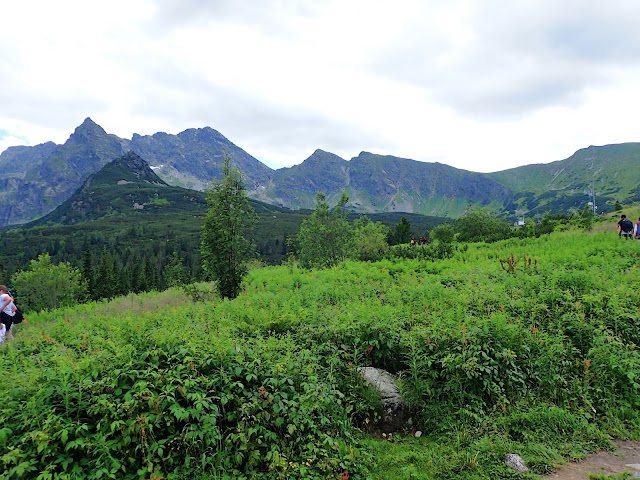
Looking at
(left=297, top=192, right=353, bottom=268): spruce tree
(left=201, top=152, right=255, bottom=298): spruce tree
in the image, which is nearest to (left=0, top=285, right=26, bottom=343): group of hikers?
(left=201, top=152, right=255, bottom=298): spruce tree

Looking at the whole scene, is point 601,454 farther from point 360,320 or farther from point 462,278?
point 462,278

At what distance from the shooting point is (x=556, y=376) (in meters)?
6.09

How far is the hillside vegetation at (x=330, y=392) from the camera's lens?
4.35 m

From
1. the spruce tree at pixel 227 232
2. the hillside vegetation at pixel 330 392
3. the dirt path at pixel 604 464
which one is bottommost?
the dirt path at pixel 604 464

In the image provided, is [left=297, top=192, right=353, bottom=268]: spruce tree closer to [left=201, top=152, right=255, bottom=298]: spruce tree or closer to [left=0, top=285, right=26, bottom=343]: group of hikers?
[left=201, top=152, right=255, bottom=298]: spruce tree

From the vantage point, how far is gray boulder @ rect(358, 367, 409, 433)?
5.95 metres

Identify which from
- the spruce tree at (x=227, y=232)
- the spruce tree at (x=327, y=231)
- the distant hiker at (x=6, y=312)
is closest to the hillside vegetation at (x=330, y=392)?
the distant hiker at (x=6, y=312)

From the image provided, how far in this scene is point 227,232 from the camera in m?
14.1

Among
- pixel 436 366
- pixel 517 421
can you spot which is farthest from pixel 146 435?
pixel 517 421

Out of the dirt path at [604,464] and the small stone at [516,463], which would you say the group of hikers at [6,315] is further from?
the dirt path at [604,464]

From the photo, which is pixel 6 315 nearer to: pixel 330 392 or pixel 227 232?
pixel 227 232

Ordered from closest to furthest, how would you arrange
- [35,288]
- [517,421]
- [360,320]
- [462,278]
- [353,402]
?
[517,421], [353,402], [360,320], [462,278], [35,288]

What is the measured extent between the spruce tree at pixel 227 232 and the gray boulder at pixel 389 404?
9.33 m

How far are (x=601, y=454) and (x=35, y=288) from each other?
84.8 meters
